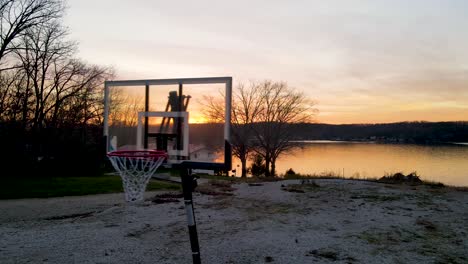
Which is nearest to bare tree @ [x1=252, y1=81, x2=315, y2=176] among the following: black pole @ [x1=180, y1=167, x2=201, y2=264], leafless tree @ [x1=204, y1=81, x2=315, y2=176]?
leafless tree @ [x1=204, y1=81, x2=315, y2=176]

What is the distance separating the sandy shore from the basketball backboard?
170 cm

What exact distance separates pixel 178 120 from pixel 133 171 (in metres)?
2.00

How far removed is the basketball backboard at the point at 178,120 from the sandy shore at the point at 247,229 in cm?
170

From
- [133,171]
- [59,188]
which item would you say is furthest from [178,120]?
→ [59,188]

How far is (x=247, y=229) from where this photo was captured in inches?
316

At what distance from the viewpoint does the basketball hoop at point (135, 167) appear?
31.3 ft

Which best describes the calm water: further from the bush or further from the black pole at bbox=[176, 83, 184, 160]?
the black pole at bbox=[176, 83, 184, 160]

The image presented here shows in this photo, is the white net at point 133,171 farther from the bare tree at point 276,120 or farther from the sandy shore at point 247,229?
the bare tree at point 276,120

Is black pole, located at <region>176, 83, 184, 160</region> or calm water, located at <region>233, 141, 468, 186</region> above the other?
black pole, located at <region>176, 83, 184, 160</region>

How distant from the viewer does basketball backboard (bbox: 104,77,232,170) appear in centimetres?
913

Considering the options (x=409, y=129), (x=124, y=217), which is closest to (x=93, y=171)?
(x=124, y=217)

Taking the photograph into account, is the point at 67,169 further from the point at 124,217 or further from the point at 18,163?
the point at 124,217

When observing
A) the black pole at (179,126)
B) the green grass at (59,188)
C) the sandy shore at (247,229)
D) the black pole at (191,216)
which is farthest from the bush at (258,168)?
the black pole at (191,216)

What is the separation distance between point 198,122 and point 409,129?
7430 centimetres
